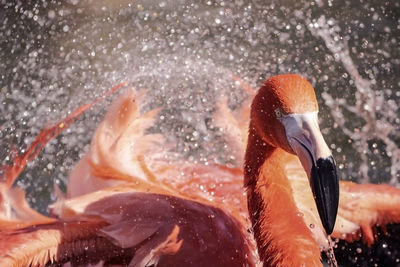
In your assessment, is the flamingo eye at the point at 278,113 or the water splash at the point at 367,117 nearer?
the flamingo eye at the point at 278,113

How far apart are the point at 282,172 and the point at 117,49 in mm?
2526

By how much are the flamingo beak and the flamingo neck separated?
188 mm

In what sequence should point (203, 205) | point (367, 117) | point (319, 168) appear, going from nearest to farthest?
point (319, 168), point (203, 205), point (367, 117)

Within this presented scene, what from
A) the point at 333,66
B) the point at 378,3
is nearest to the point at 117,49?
the point at 333,66

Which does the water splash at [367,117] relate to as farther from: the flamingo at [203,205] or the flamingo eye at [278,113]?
the flamingo eye at [278,113]

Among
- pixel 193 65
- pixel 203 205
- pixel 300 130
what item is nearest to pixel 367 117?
Answer: pixel 193 65

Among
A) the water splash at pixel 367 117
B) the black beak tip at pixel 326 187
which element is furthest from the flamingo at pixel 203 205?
the water splash at pixel 367 117

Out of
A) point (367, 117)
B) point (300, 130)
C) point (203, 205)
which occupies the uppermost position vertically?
point (300, 130)

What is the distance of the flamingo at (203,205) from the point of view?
1834mm

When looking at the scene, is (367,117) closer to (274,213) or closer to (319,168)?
(274,213)

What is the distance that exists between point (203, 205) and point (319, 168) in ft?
1.92

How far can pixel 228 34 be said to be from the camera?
171 inches

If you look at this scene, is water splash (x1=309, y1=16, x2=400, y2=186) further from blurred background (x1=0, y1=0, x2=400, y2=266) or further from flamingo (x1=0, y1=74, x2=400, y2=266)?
flamingo (x1=0, y1=74, x2=400, y2=266)

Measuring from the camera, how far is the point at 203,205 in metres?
2.11
